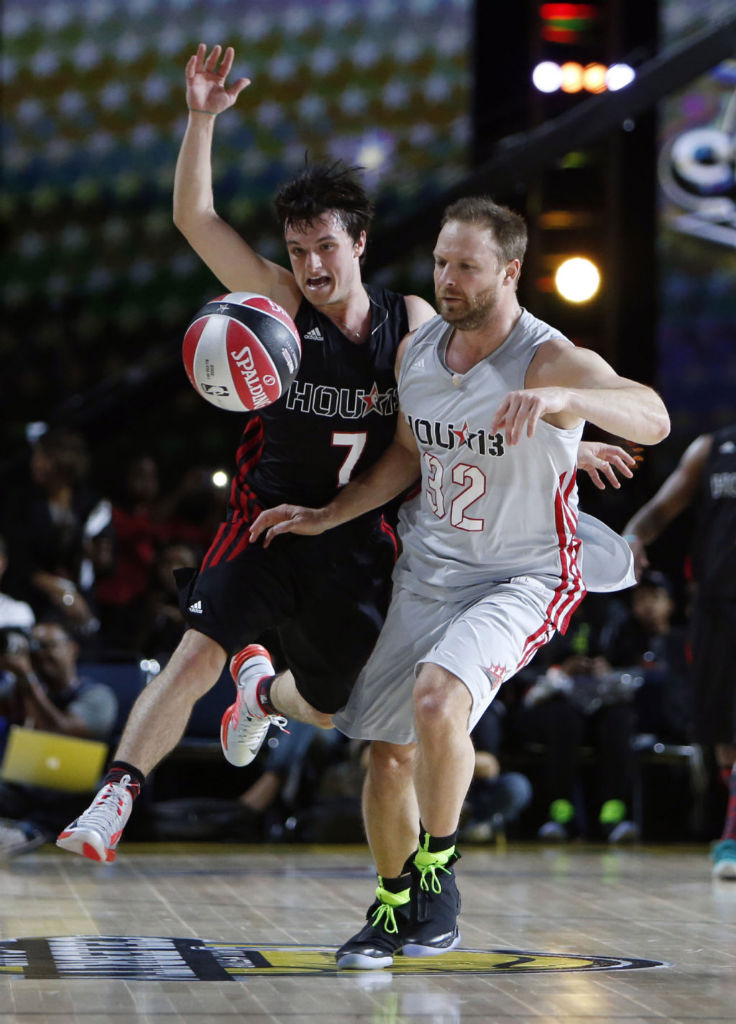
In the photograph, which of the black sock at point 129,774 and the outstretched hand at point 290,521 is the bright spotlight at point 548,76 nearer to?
the outstretched hand at point 290,521

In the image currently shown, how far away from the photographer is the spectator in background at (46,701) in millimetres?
7211

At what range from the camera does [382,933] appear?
3844 mm

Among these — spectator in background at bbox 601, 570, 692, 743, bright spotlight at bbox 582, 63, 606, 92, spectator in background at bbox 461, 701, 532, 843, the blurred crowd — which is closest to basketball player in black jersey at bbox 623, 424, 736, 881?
the blurred crowd

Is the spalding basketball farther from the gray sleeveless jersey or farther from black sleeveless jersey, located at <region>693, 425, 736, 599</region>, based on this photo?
black sleeveless jersey, located at <region>693, 425, 736, 599</region>

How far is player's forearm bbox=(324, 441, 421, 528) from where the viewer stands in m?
4.16

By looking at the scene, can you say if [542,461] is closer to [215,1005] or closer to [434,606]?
[434,606]

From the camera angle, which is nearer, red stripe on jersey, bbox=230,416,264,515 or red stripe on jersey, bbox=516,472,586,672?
red stripe on jersey, bbox=516,472,586,672

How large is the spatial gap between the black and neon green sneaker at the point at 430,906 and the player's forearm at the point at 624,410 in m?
1.13

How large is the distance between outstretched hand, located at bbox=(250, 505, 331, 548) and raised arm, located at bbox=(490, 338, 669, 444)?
0.71 meters

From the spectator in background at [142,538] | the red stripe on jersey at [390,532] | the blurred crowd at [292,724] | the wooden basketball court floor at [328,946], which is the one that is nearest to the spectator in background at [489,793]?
the blurred crowd at [292,724]

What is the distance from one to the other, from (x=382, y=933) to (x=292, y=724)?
12.7 ft

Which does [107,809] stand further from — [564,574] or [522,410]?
[522,410]

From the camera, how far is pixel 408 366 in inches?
161

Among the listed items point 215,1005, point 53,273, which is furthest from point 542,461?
point 53,273
